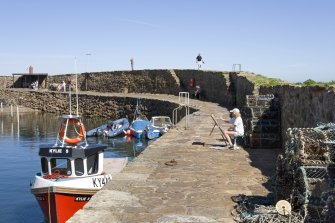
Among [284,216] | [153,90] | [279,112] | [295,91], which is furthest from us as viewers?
[153,90]

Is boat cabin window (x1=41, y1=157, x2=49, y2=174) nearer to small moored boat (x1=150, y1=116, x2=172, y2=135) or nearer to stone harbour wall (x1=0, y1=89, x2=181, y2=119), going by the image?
small moored boat (x1=150, y1=116, x2=172, y2=135)

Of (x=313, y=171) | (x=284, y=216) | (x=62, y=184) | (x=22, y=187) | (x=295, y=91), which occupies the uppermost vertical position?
(x=295, y=91)

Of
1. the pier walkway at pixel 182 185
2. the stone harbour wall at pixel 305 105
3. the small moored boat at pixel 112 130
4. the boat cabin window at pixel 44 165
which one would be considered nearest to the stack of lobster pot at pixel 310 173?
the pier walkway at pixel 182 185

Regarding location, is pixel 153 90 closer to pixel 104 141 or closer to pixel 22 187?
pixel 104 141

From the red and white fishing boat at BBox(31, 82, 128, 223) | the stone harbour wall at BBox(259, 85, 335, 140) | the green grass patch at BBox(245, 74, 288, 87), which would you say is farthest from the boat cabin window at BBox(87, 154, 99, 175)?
the green grass patch at BBox(245, 74, 288, 87)

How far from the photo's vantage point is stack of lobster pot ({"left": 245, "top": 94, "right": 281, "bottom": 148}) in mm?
12023

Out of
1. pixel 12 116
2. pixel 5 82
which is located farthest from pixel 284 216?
pixel 5 82

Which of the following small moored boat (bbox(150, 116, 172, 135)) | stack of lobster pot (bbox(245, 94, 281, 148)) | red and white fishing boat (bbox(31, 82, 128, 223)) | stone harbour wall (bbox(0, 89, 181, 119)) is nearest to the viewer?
red and white fishing boat (bbox(31, 82, 128, 223))

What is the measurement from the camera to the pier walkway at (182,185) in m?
6.20

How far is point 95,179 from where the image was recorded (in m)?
10.9

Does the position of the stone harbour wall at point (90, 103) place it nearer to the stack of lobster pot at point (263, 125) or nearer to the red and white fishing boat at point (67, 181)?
the stack of lobster pot at point (263, 125)

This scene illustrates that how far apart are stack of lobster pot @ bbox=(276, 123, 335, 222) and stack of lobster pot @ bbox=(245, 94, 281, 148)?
5531 mm

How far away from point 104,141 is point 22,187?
1260 cm

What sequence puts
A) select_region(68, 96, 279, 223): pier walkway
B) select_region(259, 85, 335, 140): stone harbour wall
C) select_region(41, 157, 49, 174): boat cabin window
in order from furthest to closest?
select_region(41, 157, 49, 174): boat cabin window, select_region(259, 85, 335, 140): stone harbour wall, select_region(68, 96, 279, 223): pier walkway
